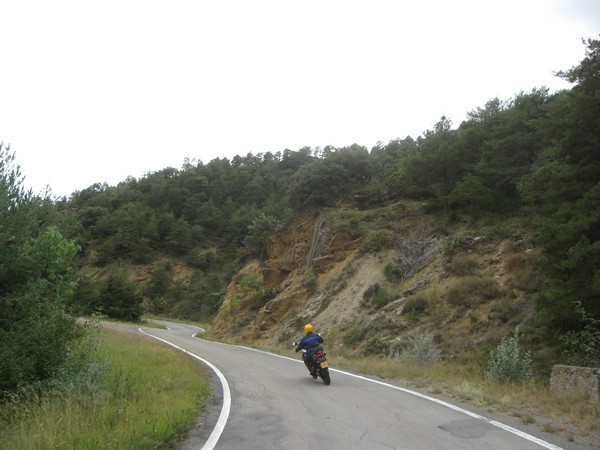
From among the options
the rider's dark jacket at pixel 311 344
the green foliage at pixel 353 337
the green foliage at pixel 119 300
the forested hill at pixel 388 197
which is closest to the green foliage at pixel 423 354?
the forested hill at pixel 388 197

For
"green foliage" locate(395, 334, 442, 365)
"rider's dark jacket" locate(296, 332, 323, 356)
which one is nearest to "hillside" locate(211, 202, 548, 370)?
"green foliage" locate(395, 334, 442, 365)

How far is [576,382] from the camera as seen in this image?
364 inches

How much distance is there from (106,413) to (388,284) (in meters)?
21.5

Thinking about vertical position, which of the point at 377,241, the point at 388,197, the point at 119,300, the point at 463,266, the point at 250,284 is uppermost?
the point at 388,197

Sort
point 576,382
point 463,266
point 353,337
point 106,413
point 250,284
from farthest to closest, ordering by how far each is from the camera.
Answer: point 250,284 → point 353,337 → point 463,266 → point 576,382 → point 106,413

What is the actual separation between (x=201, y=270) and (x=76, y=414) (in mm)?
70444

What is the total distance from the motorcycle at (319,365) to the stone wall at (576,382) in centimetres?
497

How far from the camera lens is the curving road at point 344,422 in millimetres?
6172

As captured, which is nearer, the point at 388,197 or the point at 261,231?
the point at 388,197

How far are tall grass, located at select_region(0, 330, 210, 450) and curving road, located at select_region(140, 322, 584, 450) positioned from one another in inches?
18.3

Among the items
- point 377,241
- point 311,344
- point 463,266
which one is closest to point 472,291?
point 463,266

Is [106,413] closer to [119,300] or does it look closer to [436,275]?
[436,275]

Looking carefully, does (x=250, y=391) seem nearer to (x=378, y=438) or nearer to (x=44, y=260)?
(x=378, y=438)

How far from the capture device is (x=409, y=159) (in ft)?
109
